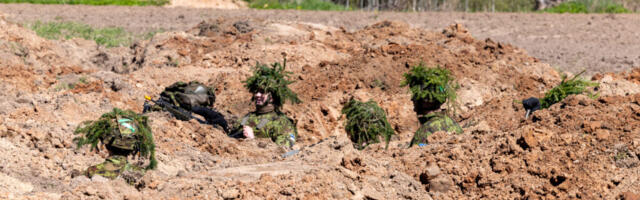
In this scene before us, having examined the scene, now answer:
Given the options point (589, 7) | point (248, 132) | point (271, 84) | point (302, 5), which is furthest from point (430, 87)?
point (302, 5)

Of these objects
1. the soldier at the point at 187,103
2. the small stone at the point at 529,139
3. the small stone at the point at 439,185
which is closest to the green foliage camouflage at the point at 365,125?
the small stone at the point at 439,185

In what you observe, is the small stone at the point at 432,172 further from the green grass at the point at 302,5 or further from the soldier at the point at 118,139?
the green grass at the point at 302,5

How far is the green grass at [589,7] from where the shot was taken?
26.3m

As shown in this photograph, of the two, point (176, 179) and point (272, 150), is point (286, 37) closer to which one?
point (272, 150)

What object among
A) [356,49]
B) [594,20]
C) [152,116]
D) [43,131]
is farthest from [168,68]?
[594,20]

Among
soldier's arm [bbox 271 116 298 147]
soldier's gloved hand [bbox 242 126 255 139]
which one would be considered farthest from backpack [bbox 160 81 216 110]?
soldier's arm [bbox 271 116 298 147]

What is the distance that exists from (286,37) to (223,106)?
4011 millimetres

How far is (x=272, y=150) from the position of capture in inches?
334

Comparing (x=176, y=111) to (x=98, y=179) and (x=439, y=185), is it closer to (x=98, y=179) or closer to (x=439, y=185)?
(x=98, y=179)

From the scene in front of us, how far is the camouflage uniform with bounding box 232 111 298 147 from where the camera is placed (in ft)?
30.1

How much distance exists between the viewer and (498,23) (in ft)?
79.8

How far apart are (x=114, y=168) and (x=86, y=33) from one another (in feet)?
49.5

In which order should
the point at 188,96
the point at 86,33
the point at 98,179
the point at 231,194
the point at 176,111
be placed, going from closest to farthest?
1. the point at 231,194
2. the point at 98,179
3. the point at 176,111
4. the point at 188,96
5. the point at 86,33

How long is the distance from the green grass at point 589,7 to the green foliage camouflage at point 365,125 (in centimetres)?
2014
